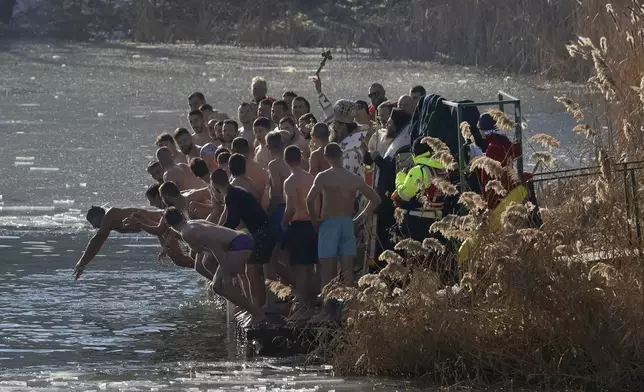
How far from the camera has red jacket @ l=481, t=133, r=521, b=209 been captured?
11.3 m

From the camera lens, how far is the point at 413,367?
11.0m

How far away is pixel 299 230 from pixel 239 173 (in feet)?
2.41

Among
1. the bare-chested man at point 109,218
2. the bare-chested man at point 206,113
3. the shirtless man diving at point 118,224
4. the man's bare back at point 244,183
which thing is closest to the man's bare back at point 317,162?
the man's bare back at point 244,183

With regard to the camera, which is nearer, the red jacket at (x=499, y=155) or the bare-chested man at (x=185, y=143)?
the red jacket at (x=499, y=155)

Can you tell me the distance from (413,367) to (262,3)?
6359cm

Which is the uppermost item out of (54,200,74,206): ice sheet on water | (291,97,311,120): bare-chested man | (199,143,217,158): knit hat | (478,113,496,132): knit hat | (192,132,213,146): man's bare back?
(478,113,496,132): knit hat

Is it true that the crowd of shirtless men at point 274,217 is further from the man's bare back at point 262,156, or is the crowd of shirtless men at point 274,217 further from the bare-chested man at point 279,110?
the bare-chested man at point 279,110

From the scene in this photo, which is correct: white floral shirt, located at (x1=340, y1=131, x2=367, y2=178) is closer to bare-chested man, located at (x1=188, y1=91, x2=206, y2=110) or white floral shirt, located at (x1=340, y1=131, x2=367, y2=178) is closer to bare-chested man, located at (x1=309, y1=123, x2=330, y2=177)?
bare-chested man, located at (x1=309, y1=123, x2=330, y2=177)

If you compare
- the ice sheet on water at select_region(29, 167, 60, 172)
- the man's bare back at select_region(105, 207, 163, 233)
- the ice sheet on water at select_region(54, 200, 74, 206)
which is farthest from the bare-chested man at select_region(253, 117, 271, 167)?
the ice sheet on water at select_region(29, 167, 60, 172)

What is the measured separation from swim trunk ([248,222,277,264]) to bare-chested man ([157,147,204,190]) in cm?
210

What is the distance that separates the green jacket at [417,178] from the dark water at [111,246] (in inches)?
55.9

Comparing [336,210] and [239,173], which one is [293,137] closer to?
[239,173]

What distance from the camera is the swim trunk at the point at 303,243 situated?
1263 centimetres

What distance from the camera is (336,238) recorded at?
12.4m
